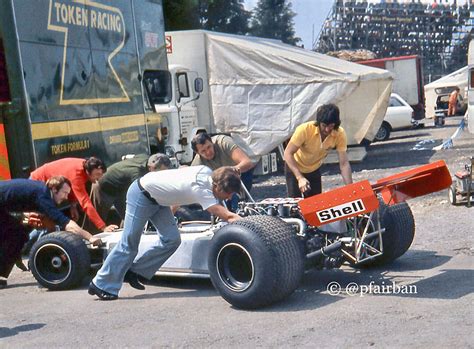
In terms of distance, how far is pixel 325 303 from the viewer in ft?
20.7

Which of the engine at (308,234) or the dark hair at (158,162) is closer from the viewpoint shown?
the engine at (308,234)

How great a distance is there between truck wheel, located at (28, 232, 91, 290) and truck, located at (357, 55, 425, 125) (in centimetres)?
2656

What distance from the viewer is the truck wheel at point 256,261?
607cm

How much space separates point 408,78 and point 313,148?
26.1m

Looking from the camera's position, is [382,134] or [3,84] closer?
[3,84]

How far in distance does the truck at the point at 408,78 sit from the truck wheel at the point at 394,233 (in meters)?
25.7

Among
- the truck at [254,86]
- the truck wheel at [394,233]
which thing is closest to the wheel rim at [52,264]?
the truck wheel at [394,233]

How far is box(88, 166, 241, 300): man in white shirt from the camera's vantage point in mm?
6484

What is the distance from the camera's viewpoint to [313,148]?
26.3ft

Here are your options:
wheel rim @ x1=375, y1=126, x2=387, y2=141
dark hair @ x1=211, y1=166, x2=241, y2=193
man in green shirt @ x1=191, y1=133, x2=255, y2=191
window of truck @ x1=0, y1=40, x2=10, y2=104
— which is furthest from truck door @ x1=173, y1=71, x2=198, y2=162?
wheel rim @ x1=375, y1=126, x2=387, y2=141

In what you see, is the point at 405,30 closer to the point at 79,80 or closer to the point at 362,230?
the point at 79,80

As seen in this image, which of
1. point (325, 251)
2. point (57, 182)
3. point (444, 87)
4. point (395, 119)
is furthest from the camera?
point (444, 87)

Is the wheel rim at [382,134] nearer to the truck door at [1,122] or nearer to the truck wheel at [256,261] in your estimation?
the truck door at [1,122]

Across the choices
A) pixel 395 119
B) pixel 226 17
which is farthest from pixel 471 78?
pixel 226 17
